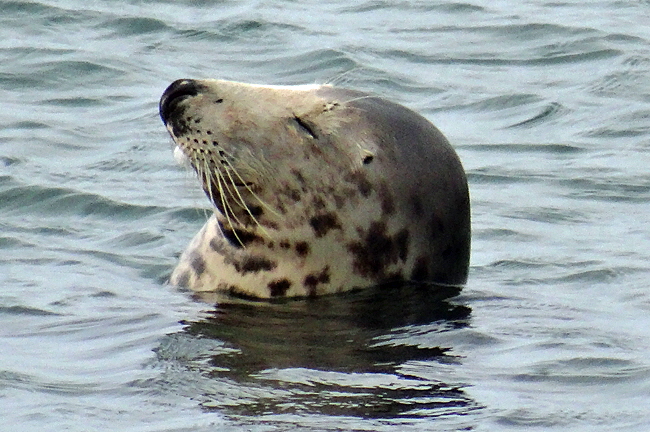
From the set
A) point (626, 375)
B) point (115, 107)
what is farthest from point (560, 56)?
point (626, 375)

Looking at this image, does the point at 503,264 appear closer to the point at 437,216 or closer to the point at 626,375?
the point at 437,216

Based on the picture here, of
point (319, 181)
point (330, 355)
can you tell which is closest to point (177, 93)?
point (319, 181)

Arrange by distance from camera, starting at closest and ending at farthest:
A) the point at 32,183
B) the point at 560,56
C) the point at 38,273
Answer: the point at 38,273 < the point at 32,183 < the point at 560,56

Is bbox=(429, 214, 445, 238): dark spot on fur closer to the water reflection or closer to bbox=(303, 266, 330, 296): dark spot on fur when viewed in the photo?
the water reflection

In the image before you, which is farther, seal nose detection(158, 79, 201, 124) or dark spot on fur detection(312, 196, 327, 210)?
dark spot on fur detection(312, 196, 327, 210)

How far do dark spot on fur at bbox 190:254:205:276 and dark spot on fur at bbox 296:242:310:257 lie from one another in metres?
0.54

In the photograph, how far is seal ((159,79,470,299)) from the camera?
6.64 meters

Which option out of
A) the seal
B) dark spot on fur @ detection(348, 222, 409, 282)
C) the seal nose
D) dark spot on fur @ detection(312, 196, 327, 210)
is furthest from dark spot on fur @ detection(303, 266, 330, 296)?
the seal nose

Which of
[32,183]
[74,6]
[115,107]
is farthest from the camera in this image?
[74,6]

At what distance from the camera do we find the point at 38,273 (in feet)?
24.8

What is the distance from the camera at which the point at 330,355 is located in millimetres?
5660

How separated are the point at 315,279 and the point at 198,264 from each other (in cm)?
63

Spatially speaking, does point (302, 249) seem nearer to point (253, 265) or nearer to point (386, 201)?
point (253, 265)

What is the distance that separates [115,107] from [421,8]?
169 inches
